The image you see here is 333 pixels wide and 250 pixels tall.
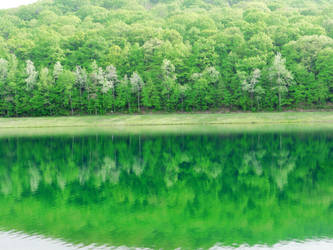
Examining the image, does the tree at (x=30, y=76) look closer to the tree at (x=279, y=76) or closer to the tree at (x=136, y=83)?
the tree at (x=136, y=83)

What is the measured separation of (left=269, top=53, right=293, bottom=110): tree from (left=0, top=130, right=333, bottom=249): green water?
117 feet

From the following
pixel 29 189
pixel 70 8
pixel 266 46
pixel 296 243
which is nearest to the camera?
pixel 296 243

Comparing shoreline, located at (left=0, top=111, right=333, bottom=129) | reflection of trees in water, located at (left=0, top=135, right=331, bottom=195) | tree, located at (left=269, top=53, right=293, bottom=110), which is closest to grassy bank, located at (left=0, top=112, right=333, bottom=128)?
shoreline, located at (left=0, top=111, right=333, bottom=129)

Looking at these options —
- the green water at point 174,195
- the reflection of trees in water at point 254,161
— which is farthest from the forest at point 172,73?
the reflection of trees in water at point 254,161

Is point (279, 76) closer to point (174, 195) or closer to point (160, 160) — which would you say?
point (160, 160)

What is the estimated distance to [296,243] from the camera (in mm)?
11242

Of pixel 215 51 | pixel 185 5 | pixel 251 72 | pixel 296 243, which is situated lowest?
pixel 296 243

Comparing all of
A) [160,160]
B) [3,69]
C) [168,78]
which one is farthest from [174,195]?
[3,69]

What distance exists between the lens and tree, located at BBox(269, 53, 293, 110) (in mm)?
64375

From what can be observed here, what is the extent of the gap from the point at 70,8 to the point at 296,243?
170 m

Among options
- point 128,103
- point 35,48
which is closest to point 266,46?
point 128,103

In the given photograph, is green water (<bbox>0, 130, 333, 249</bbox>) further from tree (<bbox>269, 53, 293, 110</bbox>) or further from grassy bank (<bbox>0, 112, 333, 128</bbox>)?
tree (<bbox>269, 53, 293, 110</bbox>)

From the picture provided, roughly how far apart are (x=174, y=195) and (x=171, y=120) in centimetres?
4357

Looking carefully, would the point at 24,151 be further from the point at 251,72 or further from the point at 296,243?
the point at 251,72
